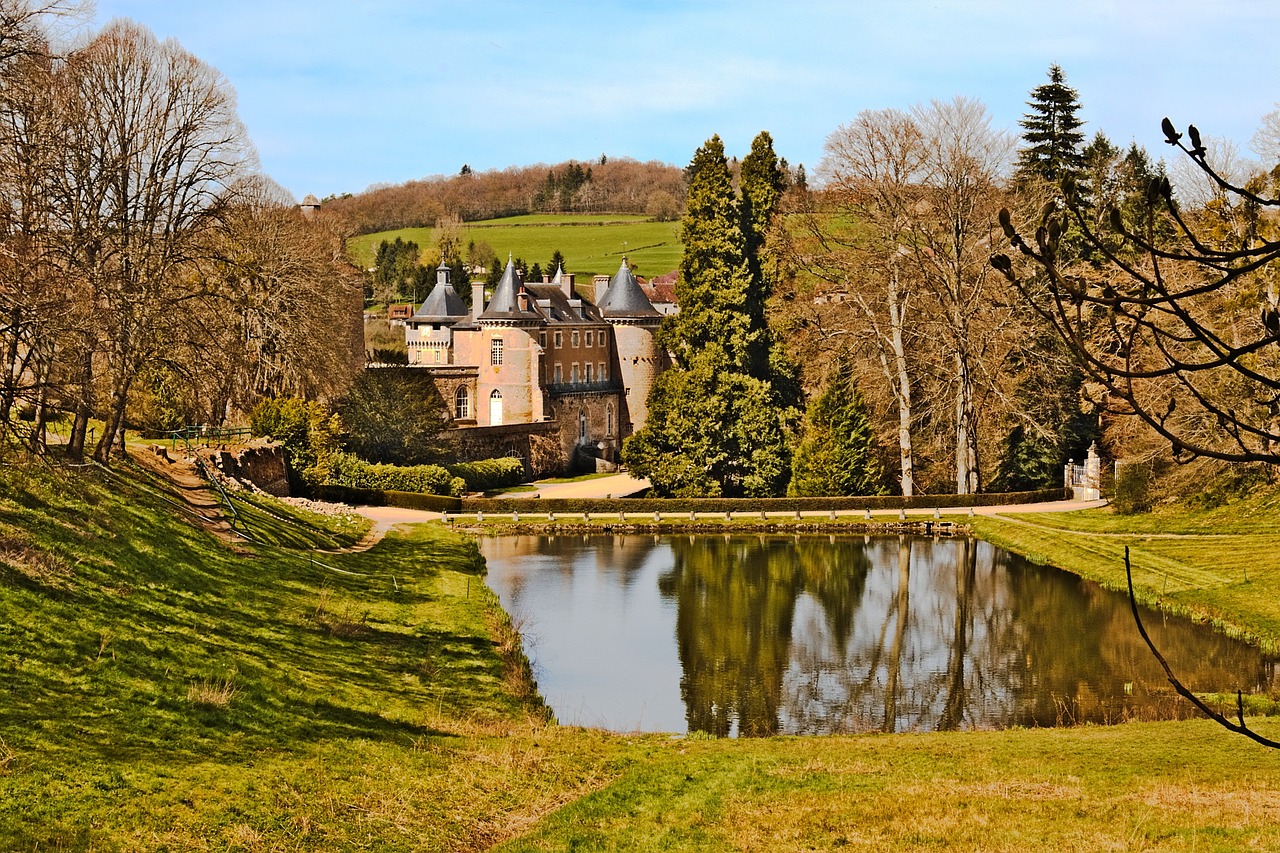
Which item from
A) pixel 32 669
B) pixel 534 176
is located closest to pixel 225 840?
pixel 32 669

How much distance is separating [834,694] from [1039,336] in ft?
87.7

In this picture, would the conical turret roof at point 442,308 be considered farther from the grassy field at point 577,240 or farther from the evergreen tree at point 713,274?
the grassy field at point 577,240

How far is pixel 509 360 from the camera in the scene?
5109 cm

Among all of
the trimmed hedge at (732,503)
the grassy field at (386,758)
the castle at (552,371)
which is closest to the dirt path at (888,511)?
the trimmed hedge at (732,503)

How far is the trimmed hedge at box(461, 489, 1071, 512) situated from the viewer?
39312mm

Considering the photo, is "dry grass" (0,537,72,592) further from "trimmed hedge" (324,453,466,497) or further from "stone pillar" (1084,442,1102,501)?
"stone pillar" (1084,442,1102,501)

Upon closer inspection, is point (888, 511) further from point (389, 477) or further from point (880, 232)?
point (389, 477)

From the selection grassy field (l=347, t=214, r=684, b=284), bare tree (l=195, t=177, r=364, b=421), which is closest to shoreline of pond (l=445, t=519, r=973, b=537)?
bare tree (l=195, t=177, r=364, b=421)

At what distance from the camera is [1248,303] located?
279 inches

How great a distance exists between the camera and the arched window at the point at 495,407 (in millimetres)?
51281

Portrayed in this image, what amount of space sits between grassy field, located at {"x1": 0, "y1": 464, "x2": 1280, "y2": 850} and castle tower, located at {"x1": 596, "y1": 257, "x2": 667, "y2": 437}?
37.0 metres

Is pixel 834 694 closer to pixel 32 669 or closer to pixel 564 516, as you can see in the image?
pixel 32 669

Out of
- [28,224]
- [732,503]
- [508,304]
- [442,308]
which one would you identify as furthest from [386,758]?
[442,308]

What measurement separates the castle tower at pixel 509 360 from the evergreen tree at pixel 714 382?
A: 707 centimetres
